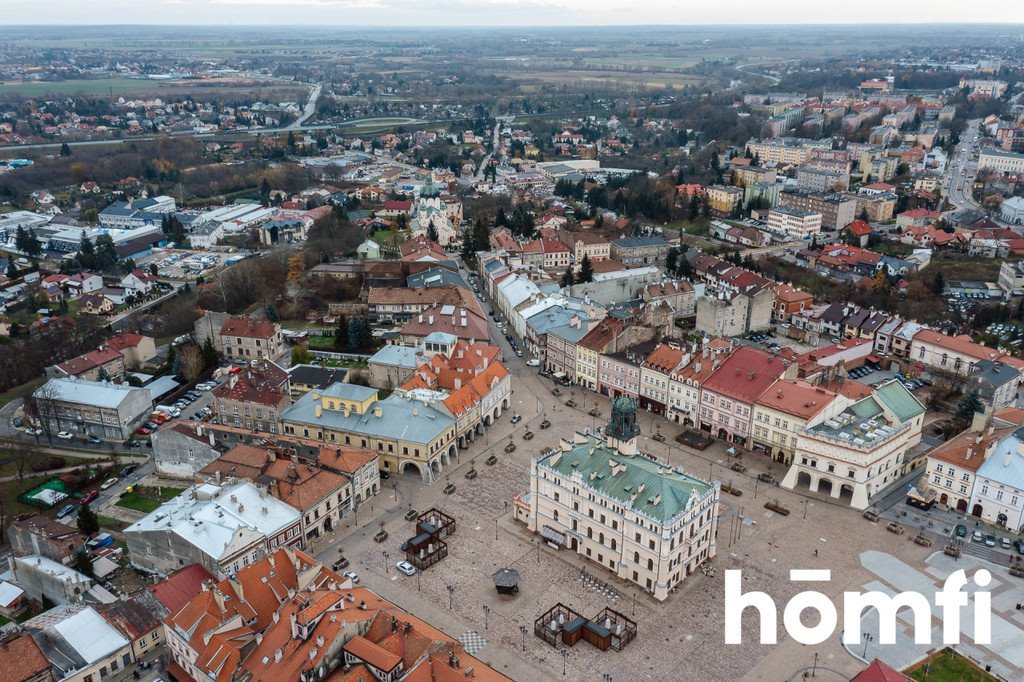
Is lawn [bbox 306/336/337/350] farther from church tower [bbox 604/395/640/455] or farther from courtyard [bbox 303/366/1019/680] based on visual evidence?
church tower [bbox 604/395/640/455]

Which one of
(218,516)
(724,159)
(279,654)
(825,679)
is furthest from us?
(724,159)

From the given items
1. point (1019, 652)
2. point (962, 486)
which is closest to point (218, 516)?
point (1019, 652)

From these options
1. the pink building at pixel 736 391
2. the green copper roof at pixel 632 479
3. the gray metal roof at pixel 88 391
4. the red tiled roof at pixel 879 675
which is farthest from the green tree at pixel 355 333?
the red tiled roof at pixel 879 675

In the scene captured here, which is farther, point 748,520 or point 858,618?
point 748,520

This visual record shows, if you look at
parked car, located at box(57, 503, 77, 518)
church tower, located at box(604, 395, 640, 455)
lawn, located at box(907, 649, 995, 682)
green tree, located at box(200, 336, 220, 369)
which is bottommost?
lawn, located at box(907, 649, 995, 682)

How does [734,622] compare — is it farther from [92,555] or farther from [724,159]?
[724,159]

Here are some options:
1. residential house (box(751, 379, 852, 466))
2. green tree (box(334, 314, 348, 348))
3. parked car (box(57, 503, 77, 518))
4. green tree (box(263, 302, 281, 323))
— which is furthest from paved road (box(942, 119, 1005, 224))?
parked car (box(57, 503, 77, 518))

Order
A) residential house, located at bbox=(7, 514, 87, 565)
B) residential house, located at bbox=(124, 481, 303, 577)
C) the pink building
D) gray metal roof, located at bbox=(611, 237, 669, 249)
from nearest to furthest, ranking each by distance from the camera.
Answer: residential house, located at bbox=(124, 481, 303, 577) → residential house, located at bbox=(7, 514, 87, 565) → the pink building → gray metal roof, located at bbox=(611, 237, 669, 249)

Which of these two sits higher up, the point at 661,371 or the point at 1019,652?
the point at 661,371
